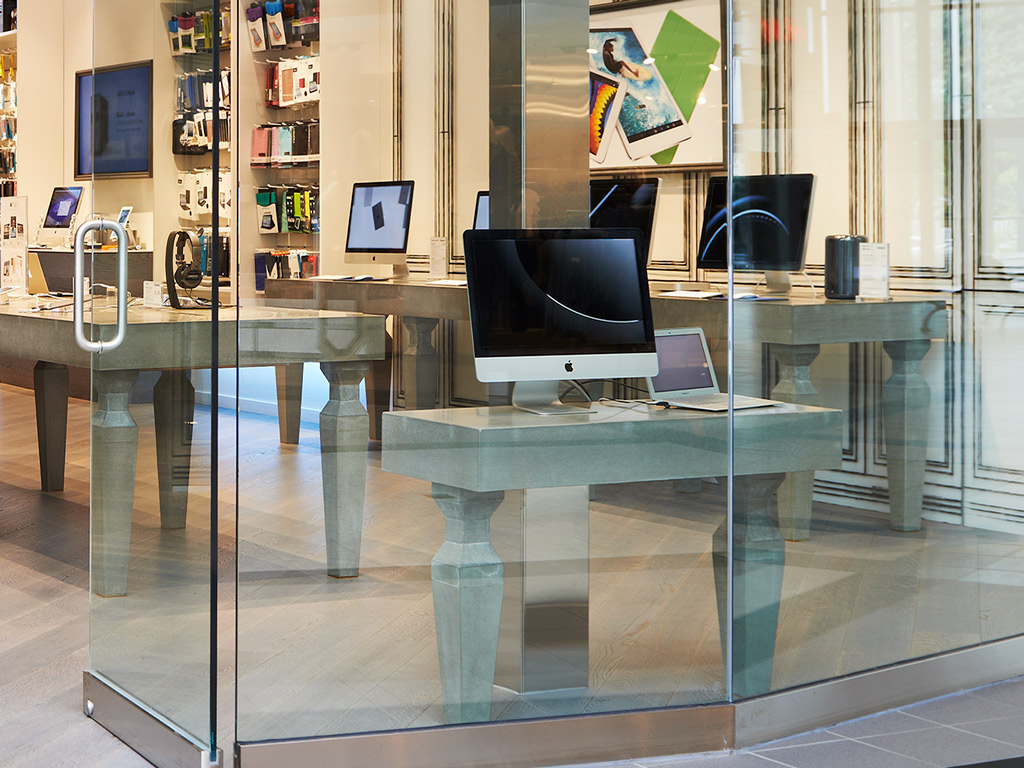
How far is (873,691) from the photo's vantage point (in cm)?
252

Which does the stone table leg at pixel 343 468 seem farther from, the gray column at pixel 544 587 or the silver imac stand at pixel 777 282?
the silver imac stand at pixel 777 282

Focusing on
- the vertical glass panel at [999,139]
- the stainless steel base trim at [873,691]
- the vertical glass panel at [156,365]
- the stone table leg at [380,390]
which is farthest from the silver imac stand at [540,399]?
the vertical glass panel at [999,139]

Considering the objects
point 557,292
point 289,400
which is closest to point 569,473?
point 557,292

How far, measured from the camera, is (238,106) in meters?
2.05

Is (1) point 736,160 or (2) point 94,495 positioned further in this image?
(2) point 94,495

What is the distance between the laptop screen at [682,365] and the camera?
2.27m

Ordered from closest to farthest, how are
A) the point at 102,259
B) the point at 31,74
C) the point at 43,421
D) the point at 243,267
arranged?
the point at 243,267 < the point at 102,259 < the point at 43,421 < the point at 31,74

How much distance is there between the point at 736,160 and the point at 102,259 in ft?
4.47

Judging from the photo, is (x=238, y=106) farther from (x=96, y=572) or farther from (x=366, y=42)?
(x=96, y=572)

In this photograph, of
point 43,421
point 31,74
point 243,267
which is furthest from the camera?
point 31,74

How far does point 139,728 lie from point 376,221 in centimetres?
119

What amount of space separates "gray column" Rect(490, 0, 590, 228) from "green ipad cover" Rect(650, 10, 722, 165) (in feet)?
0.51

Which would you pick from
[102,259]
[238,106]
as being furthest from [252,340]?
[102,259]

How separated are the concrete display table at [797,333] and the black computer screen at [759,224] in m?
0.08
